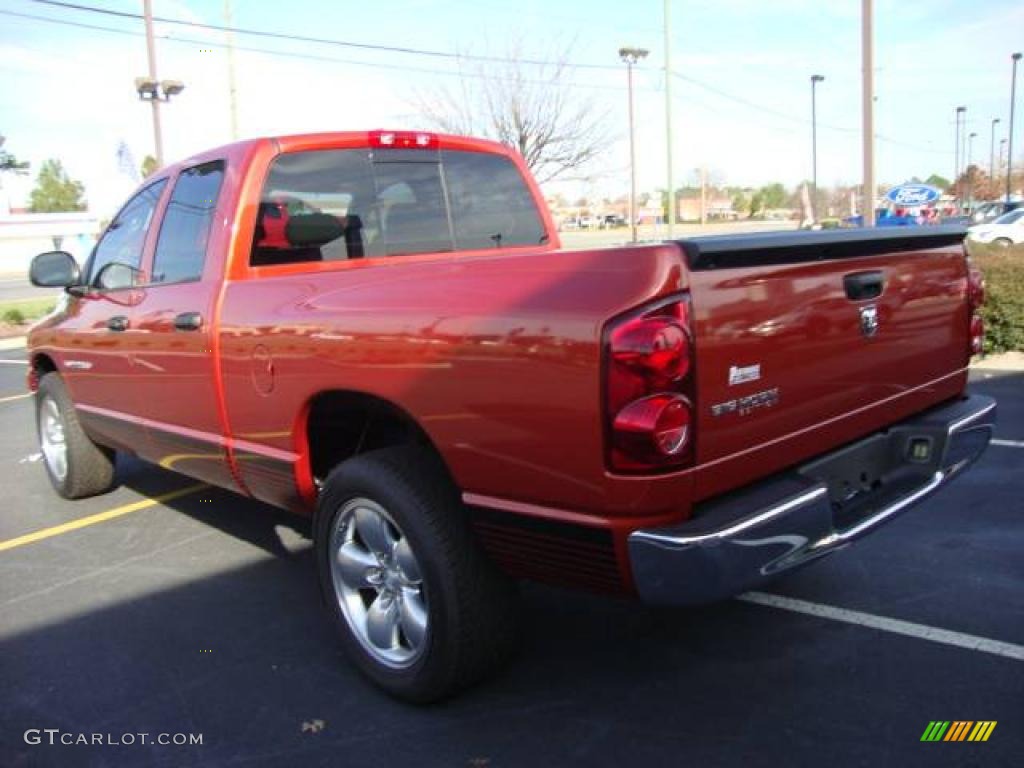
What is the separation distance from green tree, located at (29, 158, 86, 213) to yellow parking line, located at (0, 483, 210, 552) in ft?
381

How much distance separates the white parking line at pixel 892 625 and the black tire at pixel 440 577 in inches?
48.4

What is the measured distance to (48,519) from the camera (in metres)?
5.50

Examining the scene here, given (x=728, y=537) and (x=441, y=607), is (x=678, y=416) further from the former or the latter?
(x=441, y=607)

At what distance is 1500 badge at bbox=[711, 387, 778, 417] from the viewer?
8.05 feet

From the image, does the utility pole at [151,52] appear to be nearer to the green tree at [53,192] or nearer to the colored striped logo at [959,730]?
the colored striped logo at [959,730]

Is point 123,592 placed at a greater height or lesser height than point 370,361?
lesser

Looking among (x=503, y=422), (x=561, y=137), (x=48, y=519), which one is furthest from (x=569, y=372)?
(x=561, y=137)

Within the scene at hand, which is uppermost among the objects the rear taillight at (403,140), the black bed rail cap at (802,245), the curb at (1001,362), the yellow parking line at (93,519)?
the rear taillight at (403,140)

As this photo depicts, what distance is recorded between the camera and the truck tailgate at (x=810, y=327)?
244cm

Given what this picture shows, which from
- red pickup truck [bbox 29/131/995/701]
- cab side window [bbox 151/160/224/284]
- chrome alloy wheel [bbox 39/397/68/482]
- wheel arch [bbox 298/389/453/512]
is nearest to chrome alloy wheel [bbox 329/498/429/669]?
red pickup truck [bbox 29/131/995/701]

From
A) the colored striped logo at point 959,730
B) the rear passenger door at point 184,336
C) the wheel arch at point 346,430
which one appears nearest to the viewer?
the colored striped logo at point 959,730

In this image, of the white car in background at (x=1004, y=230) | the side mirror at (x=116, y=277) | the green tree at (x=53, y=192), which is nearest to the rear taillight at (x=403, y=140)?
the side mirror at (x=116, y=277)

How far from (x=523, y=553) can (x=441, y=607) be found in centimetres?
37

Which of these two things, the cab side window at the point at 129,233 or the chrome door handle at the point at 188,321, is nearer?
the chrome door handle at the point at 188,321
